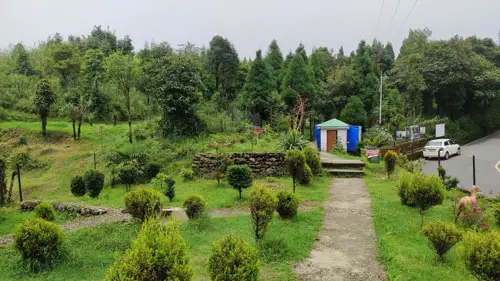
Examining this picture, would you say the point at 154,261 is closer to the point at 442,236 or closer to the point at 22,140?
the point at 442,236

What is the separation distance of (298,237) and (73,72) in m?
28.0

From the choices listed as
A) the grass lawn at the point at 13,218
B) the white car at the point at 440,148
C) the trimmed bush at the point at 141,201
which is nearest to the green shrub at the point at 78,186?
the grass lawn at the point at 13,218

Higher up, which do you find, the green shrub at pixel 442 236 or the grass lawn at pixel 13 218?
the green shrub at pixel 442 236

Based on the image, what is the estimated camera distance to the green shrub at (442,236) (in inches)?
214

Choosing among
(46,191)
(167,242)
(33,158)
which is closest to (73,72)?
(33,158)

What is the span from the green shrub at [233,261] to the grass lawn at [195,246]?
40.8 inches

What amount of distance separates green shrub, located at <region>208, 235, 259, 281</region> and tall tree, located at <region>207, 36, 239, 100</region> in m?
21.3

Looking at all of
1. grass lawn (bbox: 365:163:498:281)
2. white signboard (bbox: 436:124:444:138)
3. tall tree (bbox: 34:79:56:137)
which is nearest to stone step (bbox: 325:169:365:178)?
grass lawn (bbox: 365:163:498:281)

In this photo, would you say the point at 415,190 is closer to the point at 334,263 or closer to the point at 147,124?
the point at 334,263

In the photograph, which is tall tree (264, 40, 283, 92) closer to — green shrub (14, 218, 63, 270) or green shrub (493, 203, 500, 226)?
green shrub (493, 203, 500, 226)

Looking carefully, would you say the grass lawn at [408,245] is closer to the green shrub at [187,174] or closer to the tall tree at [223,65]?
the green shrub at [187,174]

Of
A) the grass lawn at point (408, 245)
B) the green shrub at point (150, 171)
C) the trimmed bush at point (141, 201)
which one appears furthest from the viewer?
the green shrub at point (150, 171)

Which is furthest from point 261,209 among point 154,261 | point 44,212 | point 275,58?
point 275,58

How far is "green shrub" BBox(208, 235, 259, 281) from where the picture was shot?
13.5 ft
